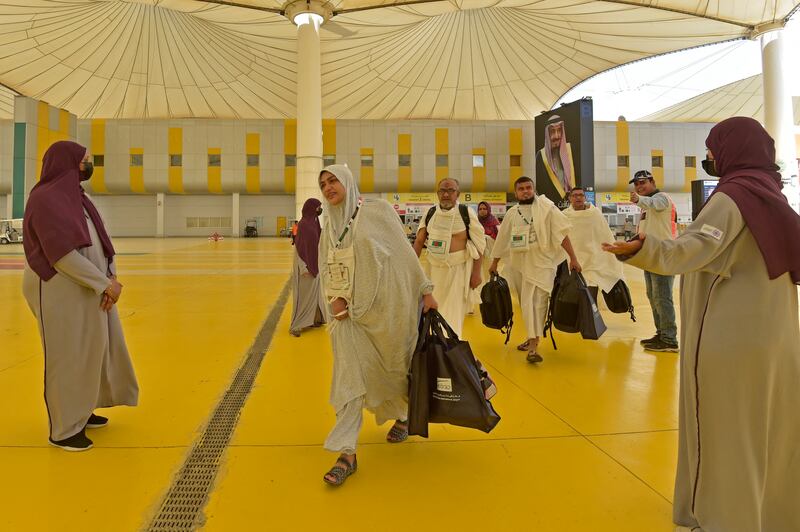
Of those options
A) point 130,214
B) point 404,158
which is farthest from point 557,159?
point 130,214

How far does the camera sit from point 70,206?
275cm

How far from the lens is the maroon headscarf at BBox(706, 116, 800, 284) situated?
5.60 feet

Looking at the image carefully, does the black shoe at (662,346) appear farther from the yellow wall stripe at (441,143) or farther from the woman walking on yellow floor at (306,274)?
the yellow wall stripe at (441,143)

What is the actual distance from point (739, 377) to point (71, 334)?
3185 mm

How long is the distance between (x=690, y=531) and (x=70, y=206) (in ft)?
11.2

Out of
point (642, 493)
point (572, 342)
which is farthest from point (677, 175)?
point (642, 493)

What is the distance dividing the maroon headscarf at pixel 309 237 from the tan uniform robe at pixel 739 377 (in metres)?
4.65

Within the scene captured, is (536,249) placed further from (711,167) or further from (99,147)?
(99,147)

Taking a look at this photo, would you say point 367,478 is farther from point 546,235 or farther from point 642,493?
point 546,235

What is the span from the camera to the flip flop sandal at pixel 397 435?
119 inches

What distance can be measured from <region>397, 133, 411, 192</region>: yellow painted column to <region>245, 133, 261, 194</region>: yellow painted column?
10.6 meters

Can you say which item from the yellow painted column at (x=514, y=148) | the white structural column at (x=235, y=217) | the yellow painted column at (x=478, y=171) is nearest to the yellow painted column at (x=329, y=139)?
the white structural column at (x=235, y=217)

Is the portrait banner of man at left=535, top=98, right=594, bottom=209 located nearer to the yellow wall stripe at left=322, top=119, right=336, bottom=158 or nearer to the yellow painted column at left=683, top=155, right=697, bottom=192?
the yellow painted column at left=683, top=155, right=697, bottom=192

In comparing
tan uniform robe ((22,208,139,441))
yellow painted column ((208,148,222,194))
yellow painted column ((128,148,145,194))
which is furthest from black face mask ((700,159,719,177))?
yellow painted column ((128,148,145,194))
